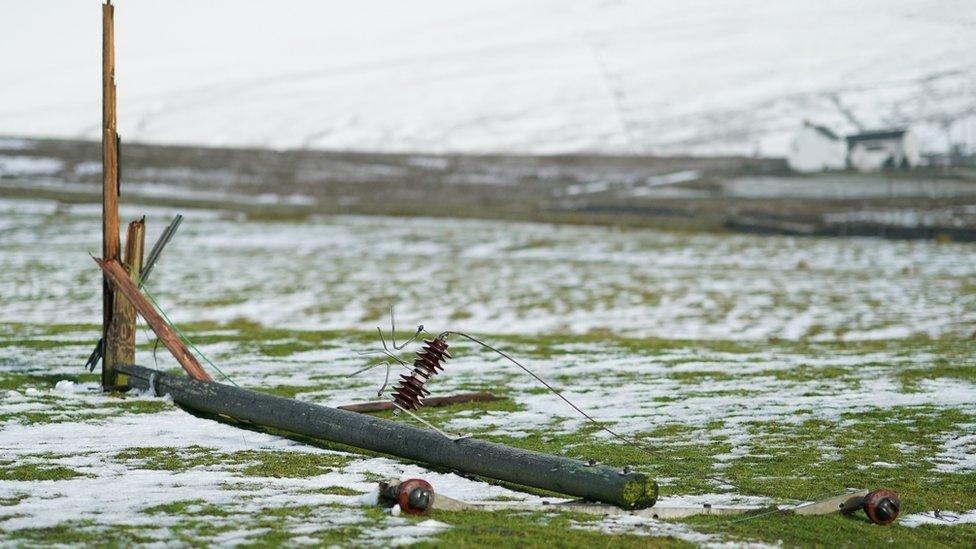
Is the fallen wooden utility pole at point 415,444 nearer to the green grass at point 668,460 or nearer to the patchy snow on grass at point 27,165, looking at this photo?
Answer: the green grass at point 668,460

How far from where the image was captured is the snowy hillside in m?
116

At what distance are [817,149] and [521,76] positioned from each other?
58.1 meters

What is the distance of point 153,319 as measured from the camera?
12.8 m

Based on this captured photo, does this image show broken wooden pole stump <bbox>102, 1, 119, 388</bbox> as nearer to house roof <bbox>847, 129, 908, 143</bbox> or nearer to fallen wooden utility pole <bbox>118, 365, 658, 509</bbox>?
fallen wooden utility pole <bbox>118, 365, 658, 509</bbox>

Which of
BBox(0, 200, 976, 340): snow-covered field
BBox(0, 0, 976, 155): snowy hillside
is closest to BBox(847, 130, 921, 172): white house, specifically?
BBox(0, 0, 976, 155): snowy hillside

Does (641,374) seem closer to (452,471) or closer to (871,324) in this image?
(452,471)

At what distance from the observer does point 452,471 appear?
969cm

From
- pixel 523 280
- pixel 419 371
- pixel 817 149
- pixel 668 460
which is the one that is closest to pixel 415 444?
pixel 419 371

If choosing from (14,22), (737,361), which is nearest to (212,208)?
(737,361)

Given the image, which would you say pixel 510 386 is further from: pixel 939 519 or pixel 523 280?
pixel 523 280

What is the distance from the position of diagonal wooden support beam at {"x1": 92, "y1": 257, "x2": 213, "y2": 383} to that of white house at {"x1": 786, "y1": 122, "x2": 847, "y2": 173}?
8320 centimetres

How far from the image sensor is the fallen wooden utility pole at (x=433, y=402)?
12.1m

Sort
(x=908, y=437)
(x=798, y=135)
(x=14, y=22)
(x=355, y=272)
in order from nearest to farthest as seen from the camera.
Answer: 1. (x=908, y=437)
2. (x=355, y=272)
3. (x=798, y=135)
4. (x=14, y=22)

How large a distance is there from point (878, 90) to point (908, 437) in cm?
11511
